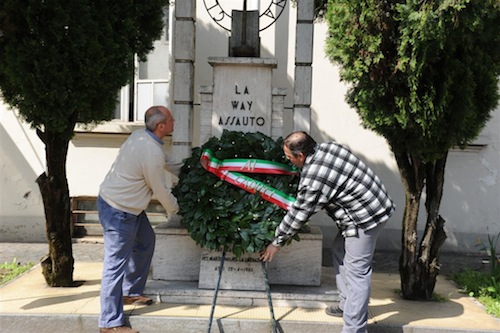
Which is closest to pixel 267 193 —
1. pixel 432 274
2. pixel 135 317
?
pixel 135 317

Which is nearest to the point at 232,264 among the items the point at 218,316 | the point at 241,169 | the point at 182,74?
the point at 218,316

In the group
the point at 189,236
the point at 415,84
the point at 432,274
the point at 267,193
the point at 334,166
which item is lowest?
the point at 432,274

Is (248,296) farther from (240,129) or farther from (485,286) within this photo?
(485,286)

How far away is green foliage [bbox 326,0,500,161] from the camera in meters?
4.50

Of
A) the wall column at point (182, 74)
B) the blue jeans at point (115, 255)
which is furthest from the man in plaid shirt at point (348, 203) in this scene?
the wall column at point (182, 74)

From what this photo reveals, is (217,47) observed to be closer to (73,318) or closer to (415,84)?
(415,84)

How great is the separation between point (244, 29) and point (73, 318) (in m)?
3.57

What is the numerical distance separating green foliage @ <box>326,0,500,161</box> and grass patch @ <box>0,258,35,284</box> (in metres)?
4.40

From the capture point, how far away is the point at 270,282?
5.25 metres

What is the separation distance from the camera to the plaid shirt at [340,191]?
411 cm

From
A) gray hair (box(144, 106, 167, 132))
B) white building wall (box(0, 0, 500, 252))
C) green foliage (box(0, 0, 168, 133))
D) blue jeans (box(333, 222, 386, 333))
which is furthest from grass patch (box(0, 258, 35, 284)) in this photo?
blue jeans (box(333, 222, 386, 333))

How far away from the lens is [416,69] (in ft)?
15.0

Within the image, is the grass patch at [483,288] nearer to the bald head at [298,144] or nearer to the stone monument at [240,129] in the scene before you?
the stone monument at [240,129]

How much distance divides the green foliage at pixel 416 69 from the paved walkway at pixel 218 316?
1537 mm
